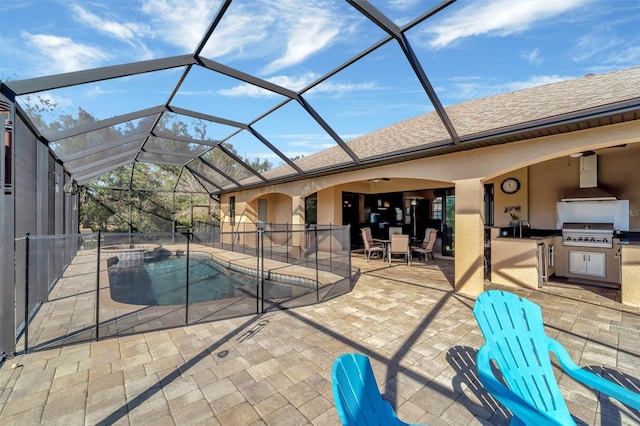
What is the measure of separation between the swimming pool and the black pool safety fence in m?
0.03

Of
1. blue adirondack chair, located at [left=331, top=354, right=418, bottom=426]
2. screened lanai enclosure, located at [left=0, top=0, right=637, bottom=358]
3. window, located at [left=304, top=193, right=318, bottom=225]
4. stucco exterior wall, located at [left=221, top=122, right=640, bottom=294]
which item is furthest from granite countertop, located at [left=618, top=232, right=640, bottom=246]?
window, located at [left=304, top=193, right=318, bottom=225]

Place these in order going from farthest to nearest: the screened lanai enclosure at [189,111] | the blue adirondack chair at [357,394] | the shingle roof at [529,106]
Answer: the shingle roof at [529,106] → the screened lanai enclosure at [189,111] → the blue adirondack chair at [357,394]

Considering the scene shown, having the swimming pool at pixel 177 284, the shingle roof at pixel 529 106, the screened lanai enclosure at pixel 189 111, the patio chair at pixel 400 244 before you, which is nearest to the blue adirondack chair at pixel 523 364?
the screened lanai enclosure at pixel 189 111

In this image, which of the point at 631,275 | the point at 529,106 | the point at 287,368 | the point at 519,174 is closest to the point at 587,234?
the point at 631,275

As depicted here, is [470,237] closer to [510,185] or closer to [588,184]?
[510,185]

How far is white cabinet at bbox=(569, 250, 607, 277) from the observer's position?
5.68 meters

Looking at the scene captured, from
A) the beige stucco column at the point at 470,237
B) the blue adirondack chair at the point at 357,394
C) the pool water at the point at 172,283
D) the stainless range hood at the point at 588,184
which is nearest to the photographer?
the blue adirondack chair at the point at 357,394

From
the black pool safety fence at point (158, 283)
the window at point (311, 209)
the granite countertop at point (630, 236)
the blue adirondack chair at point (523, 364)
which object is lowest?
the black pool safety fence at point (158, 283)

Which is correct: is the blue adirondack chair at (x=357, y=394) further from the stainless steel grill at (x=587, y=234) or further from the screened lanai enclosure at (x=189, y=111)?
the stainless steel grill at (x=587, y=234)

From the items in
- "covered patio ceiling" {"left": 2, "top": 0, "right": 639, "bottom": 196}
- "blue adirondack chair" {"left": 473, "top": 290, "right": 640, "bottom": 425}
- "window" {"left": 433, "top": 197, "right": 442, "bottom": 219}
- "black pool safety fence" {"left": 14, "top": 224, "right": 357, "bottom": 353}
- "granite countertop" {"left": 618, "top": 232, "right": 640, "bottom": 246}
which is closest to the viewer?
"blue adirondack chair" {"left": 473, "top": 290, "right": 640, "bottom": 425}

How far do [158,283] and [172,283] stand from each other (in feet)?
1.13

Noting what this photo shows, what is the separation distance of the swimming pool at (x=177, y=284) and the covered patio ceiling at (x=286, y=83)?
3375 mm

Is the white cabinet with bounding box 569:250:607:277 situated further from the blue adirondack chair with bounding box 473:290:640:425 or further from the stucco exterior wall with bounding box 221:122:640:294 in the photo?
the blue adirondack chair with bounding box 473:290:640:425

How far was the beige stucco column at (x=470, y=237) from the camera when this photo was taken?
5020 millimetres
